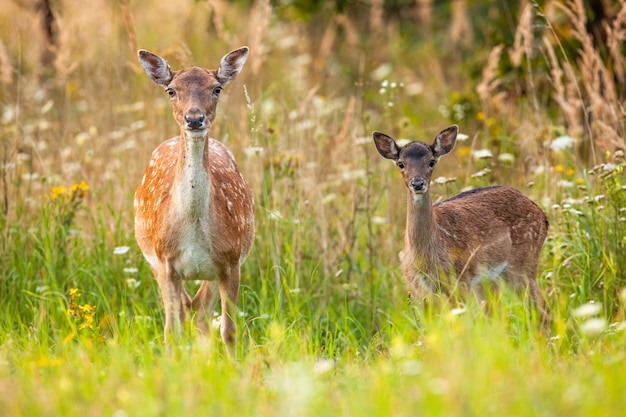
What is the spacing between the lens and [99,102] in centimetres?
1002

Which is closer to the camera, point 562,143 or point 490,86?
point 562,143

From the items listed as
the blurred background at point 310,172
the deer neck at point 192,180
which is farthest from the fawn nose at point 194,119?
the blurred background at point 310,172

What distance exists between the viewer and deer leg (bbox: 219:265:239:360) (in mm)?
6300

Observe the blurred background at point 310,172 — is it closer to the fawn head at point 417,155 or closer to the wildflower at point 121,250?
the wildflower at point 121,250

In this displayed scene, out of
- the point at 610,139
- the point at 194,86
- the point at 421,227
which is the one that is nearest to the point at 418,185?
the point at 421,227

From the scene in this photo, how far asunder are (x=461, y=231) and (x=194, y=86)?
2120 mm

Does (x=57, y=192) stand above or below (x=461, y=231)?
above

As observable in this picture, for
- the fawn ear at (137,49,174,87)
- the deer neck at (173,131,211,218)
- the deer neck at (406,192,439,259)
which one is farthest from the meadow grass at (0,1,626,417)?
the deer neck at (173,131,211,218)

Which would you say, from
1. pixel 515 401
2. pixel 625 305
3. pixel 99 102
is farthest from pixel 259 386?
pixel 99 102

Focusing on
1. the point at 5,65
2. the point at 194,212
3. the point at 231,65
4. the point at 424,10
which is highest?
the point at 424,10

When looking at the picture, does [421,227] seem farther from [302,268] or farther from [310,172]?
[310,172]

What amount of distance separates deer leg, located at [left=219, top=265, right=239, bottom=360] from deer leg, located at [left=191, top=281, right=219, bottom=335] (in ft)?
1.90

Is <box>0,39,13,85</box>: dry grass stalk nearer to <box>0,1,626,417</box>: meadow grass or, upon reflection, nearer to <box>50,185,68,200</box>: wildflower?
<box>0,1,626,417</box>: meadow grass

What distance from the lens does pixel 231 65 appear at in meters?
6.67
